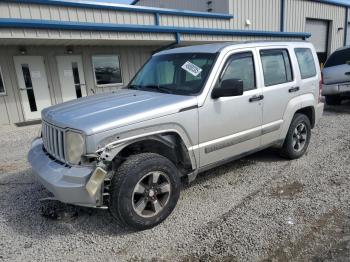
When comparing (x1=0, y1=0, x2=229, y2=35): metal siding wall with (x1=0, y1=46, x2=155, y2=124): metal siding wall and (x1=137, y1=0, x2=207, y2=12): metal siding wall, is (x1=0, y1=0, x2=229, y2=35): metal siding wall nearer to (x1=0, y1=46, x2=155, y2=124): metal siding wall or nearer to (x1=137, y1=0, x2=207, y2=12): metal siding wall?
(x1=0, y1=46, x2=155, y2=124): metal siding wall

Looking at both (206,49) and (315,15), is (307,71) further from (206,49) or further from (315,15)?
(315,15)

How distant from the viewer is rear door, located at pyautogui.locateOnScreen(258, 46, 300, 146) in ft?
13.7

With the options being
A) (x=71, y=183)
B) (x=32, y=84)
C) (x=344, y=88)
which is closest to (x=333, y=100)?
(x=344, y=88)

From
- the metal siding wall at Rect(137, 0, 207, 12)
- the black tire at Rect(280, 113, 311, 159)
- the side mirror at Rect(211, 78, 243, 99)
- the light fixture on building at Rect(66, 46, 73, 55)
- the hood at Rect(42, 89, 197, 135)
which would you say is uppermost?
the metal siding wall at Rect(137, 0, 207, 12)

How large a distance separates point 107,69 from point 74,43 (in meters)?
1.80

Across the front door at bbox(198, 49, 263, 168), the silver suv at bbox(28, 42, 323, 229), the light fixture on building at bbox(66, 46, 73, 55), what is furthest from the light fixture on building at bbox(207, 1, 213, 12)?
the front door at bbox(198, 49, 263, 168)

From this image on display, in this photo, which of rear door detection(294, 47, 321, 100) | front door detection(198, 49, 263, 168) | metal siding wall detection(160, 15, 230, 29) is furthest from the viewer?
metal siding wall detection(160, 15, 230, 29)

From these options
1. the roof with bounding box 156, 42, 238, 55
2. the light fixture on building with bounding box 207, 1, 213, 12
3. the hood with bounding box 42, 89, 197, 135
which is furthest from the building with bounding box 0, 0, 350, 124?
the hood with bounding box 42, 89, 197, 135

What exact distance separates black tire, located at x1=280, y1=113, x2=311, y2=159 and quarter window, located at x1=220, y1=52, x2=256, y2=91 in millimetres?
1304

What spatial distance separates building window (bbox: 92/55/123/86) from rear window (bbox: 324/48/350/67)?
804 centimetres

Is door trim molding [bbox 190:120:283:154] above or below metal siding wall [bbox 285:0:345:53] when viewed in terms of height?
below

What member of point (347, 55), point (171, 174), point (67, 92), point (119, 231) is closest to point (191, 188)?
point (171, 174)

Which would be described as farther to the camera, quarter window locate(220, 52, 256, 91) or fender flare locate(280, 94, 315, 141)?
fender flare locate(280, 94, 315, 141)

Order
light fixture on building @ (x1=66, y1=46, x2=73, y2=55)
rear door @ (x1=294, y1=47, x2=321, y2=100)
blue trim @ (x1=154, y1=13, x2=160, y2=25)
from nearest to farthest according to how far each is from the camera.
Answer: rear door @ (x1=294, y1=47, x2=321, y2=100), light fixture on building @ (x1=66, y1=46, x2=73, y2=55), blue trim @ (x1=154, y1=13, x2=160, y2=25)
